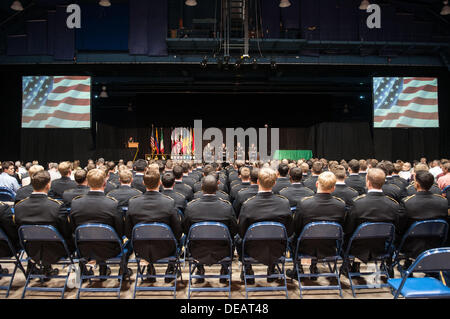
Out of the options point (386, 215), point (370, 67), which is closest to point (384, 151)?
point (370, 67)

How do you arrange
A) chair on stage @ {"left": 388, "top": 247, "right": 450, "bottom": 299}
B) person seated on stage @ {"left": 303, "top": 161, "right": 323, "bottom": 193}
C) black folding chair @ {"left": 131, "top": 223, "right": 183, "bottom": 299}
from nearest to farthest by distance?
chair on stage @ {"left": 388, "top": 247, "right": 450, "bottom": 299}
black folding chair @ {"left": 131, "top": 223, "right": 183, "bottom": 299}
person seated on stage @ {"left": 303, "top": 161, "right": 323, "bottom": 193}

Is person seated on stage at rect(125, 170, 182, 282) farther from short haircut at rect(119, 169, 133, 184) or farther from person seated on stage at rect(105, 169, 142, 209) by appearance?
short haircut at rect(119, 169, 133, 184)

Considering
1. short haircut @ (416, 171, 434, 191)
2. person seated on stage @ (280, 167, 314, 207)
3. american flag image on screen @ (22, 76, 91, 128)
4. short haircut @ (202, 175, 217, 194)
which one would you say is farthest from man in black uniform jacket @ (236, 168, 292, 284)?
american flag image on screen @ (22, 76, 91, 128)

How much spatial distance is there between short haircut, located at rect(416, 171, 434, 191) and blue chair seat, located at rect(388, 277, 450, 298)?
1416mm

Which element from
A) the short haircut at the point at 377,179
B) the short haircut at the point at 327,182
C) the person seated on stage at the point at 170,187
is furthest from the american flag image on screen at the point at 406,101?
the person seated on stage at the point at 170,187

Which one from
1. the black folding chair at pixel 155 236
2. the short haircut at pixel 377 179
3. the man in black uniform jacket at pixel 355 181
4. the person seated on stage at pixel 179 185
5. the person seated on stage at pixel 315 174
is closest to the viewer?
the black folding chair at pixel 155 236

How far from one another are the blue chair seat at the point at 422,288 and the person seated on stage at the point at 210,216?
1.63 meters

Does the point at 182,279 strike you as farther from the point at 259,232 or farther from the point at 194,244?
the point at 259,232

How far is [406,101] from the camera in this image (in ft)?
49.0

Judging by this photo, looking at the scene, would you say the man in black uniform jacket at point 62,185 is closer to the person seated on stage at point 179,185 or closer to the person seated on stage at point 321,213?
the person seated on stage at point 179,185

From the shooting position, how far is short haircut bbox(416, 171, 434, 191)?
3.60 meters

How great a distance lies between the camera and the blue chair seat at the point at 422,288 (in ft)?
7.77

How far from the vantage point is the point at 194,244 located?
3.40 meters

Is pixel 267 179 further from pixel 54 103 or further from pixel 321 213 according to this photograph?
pixel 54 103
